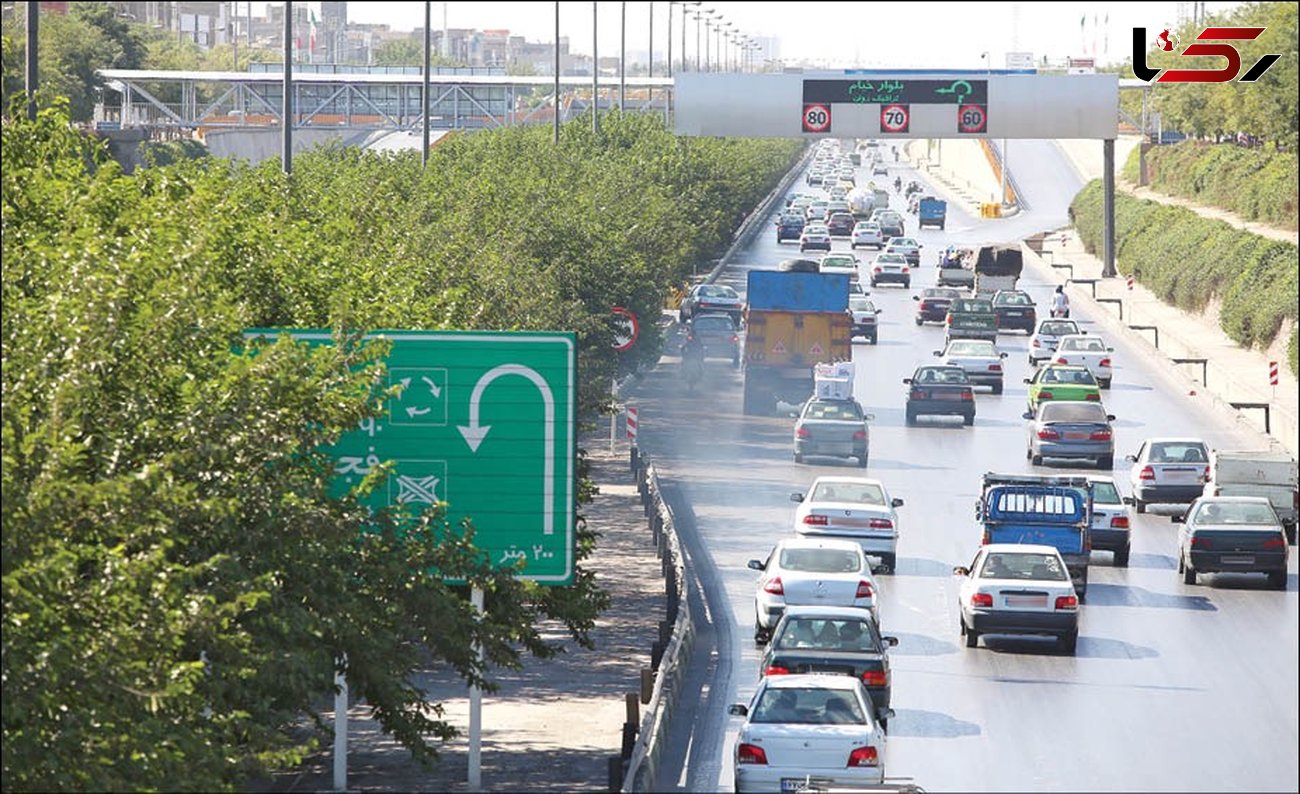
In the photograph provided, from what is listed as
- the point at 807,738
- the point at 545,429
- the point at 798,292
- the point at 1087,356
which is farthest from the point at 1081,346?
the point at 545,429

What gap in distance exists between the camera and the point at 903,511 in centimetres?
4134

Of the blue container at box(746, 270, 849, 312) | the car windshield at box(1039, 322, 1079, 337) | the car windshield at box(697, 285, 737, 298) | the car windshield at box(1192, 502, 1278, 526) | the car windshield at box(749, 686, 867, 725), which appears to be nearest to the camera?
the car windshield at box(749, 686, 867, 725)

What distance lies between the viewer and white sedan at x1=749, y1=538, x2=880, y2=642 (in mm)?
28672

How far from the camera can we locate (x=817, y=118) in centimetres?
8081

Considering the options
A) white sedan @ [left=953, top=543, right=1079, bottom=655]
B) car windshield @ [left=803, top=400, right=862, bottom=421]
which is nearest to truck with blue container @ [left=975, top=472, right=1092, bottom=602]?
white sedan @ [left=953, top=543, right=1079, bottom=655]

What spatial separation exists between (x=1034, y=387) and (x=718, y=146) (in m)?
56.4

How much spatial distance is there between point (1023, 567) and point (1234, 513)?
587 centimetres

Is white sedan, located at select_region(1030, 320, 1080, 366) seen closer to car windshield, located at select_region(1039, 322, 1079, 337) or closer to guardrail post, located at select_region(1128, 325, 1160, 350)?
car windshield, located at select_region(1039, 322, 1079, 337)

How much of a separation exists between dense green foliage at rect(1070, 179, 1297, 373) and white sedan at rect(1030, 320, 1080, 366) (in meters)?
4.45

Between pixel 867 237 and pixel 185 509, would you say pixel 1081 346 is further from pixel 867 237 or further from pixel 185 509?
pixel 867 237

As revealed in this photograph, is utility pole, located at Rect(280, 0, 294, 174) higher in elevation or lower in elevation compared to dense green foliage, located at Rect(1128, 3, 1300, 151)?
lower

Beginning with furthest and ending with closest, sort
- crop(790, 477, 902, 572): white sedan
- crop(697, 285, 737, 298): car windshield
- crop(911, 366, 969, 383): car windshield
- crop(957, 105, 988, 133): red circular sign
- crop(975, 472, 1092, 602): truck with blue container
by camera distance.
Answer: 1. crop(957, 105, 988, 133): red circular sign
2. crop(697, 285, 737, 298): car windshield
3. crop(911, 366, 969, 383): car windshield
4. crop(790, 477, 902, 572): white sedan
5. crop(975, 472, 1092, 602): truck with blue container

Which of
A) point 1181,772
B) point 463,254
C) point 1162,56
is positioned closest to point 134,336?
point 1181,772

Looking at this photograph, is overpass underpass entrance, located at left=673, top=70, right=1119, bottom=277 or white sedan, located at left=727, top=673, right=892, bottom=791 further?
overpass underpass entrance, located at left=673, top=70, right=1119, bottom=277
